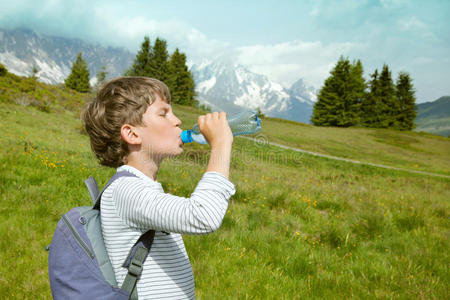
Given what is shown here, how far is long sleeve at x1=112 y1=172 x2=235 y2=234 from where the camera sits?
1.32 meters

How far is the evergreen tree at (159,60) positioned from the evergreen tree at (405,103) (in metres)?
45.8

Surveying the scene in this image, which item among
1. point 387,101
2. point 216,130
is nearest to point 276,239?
point 216,130

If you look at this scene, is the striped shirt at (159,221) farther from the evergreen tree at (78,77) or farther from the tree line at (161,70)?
the evergreen tree at (78,77)

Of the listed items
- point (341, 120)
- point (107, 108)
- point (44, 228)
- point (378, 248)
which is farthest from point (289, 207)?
point (341, 120)

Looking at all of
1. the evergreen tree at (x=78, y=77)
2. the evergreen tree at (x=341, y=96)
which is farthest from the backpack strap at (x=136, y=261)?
the evergreen tree at (x=78, y=77)

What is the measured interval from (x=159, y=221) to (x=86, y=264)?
0.50m

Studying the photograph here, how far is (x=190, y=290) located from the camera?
175 centimetres

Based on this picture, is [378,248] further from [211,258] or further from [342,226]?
[211,258]

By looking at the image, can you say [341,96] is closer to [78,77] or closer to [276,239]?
[78,77]

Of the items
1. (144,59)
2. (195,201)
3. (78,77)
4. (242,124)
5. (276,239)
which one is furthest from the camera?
(78,77)

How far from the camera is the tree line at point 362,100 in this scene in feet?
179

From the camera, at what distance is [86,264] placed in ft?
4.92

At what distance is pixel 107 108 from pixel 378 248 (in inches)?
176

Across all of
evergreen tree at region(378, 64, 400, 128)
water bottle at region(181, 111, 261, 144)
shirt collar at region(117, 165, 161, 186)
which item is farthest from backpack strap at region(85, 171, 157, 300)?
evergreen tree at region(378, 64, 400, 128)
